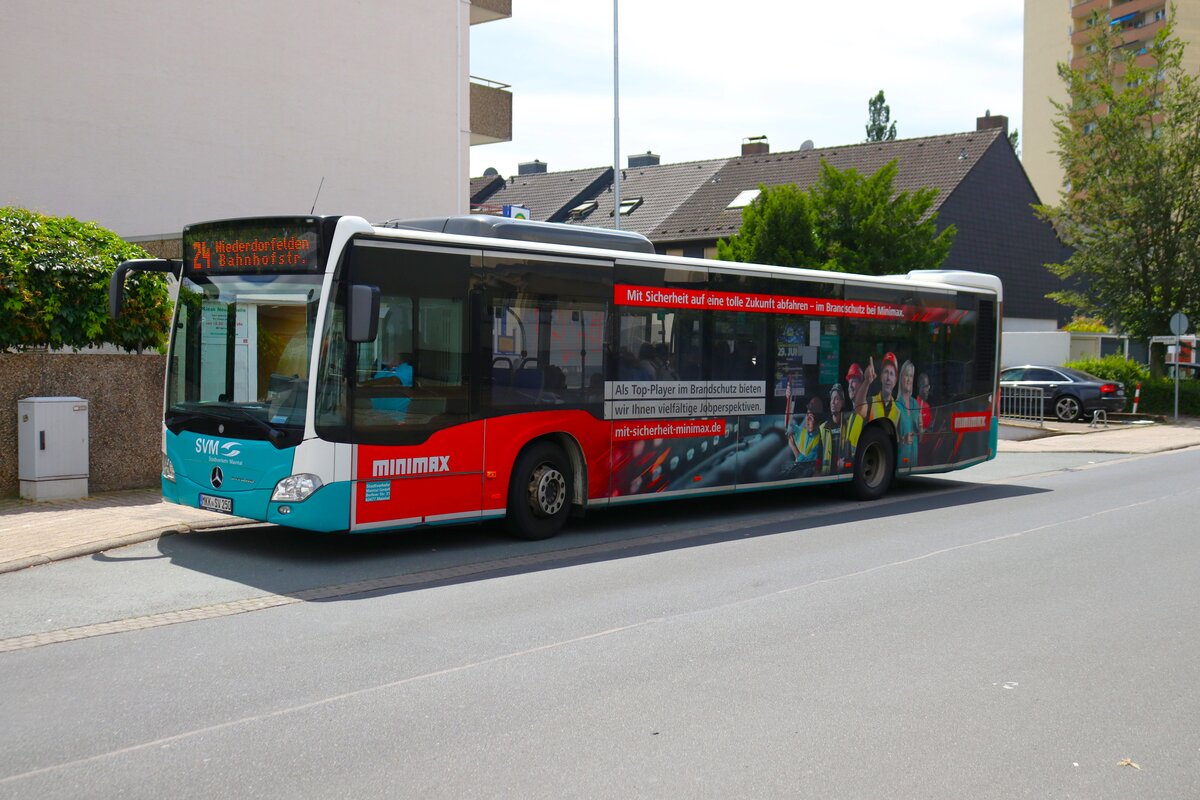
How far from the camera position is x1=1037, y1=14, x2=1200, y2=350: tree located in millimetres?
36469

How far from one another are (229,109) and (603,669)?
58.1 feet

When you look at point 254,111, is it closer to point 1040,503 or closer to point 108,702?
point 1040,503

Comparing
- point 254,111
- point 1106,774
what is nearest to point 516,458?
point 1106,774

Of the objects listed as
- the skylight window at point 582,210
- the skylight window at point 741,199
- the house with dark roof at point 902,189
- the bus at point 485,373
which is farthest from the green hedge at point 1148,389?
the skylight window at point 582,210

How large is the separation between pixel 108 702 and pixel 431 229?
6.53 m

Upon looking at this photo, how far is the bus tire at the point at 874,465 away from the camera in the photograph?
1502cm

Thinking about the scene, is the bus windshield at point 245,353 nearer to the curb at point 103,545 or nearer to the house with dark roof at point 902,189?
the curb at point 103,545

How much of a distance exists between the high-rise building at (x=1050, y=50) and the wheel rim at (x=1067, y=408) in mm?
50298

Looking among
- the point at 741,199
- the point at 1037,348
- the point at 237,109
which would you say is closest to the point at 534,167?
the point at 741,199

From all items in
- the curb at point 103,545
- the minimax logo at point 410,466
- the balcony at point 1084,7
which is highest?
the balcony at point 1084,7

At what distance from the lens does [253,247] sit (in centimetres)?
1004

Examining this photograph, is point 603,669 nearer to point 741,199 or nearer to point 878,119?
point 741,199

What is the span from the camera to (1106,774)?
508 centimetres

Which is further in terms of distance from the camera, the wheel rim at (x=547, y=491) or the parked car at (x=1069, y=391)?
the parked car at (x=1069, y=391)
